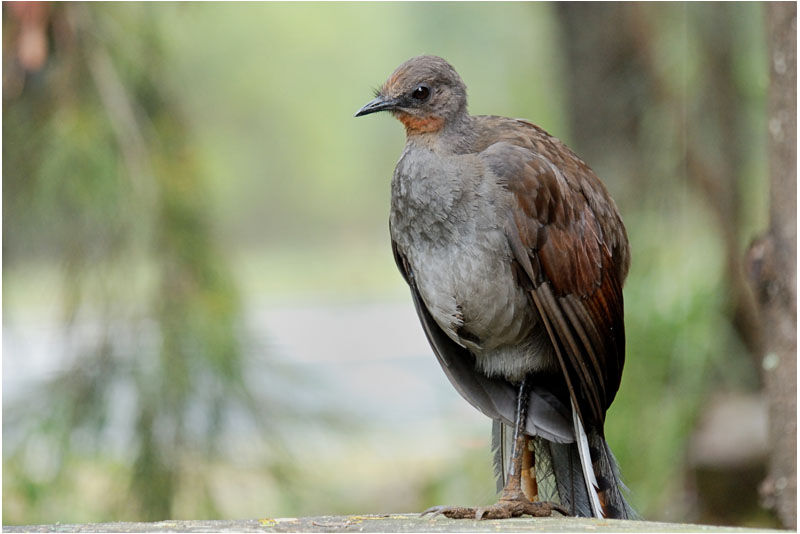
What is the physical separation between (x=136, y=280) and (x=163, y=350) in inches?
12.8

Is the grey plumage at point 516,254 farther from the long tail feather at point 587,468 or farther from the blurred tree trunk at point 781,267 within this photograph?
the blurred tree trunk at point 781,267

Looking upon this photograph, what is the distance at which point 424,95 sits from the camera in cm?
308

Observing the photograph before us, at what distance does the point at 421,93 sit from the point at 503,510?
122 cm

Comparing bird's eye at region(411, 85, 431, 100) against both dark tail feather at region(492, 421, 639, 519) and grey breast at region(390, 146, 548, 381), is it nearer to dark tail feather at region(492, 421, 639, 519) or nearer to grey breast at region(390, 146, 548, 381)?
grey breast at region(390, 146, 548, 381)

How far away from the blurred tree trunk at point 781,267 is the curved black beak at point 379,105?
4.55 ft

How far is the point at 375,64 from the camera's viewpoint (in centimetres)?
1064

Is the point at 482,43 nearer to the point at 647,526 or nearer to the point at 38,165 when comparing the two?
the point at 38,165

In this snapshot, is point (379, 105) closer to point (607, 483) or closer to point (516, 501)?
point (516, 501)

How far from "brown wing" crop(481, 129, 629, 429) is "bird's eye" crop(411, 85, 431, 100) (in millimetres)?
244

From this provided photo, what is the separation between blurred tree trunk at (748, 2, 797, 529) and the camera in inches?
138

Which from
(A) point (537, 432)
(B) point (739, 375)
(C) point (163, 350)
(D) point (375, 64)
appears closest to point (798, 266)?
(A) point (537, 432)

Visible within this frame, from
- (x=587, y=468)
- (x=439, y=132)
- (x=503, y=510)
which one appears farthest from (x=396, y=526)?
(x=439, y=132)

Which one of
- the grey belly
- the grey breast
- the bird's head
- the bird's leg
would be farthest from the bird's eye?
the bird's leg

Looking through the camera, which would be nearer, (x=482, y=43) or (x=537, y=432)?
(x=537, y=432)
